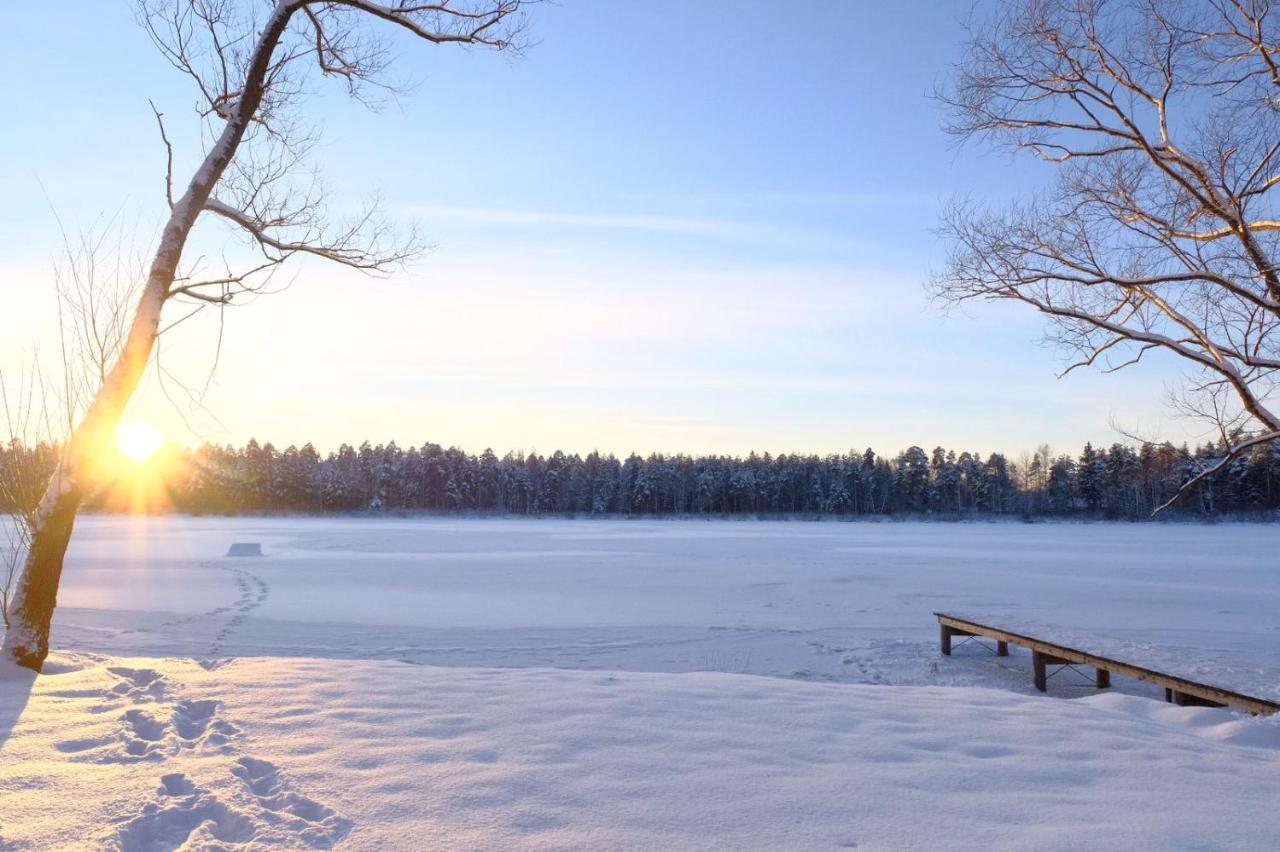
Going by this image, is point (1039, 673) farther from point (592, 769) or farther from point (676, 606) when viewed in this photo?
point (592, 769)

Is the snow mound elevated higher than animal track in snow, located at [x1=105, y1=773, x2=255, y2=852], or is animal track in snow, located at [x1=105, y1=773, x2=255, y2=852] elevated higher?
the snow mound

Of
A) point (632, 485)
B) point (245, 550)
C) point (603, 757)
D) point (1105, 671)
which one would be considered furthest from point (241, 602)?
point (632, 485)

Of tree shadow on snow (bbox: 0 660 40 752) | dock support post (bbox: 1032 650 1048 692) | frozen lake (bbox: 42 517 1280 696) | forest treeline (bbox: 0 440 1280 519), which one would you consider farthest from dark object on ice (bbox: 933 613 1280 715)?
forest treeline (bbox: 0 440 1280 519)

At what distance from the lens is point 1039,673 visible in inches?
416

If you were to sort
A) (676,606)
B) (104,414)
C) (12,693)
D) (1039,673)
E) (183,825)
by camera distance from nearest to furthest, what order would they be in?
(183,825), (12,693), (104,414), (1039,673), (676,606)

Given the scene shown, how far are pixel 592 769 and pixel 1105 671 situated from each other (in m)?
9.01

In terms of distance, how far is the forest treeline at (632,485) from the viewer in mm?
81062

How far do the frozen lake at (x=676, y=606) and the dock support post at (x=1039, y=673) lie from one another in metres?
0.31

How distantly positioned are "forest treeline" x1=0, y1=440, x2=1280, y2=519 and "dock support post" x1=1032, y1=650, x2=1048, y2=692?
70.5m

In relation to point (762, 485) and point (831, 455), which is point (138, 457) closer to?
point (762, 485)

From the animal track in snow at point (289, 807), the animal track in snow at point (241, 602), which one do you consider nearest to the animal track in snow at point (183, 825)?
the animal track in snow at point (289, 807)

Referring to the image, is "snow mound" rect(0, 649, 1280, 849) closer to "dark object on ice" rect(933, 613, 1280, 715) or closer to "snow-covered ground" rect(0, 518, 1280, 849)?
"snow-covered ground" rect(0, 518, 1280, 849)

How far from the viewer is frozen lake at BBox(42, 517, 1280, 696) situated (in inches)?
429

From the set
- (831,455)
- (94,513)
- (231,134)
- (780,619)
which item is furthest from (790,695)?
(831,455)
